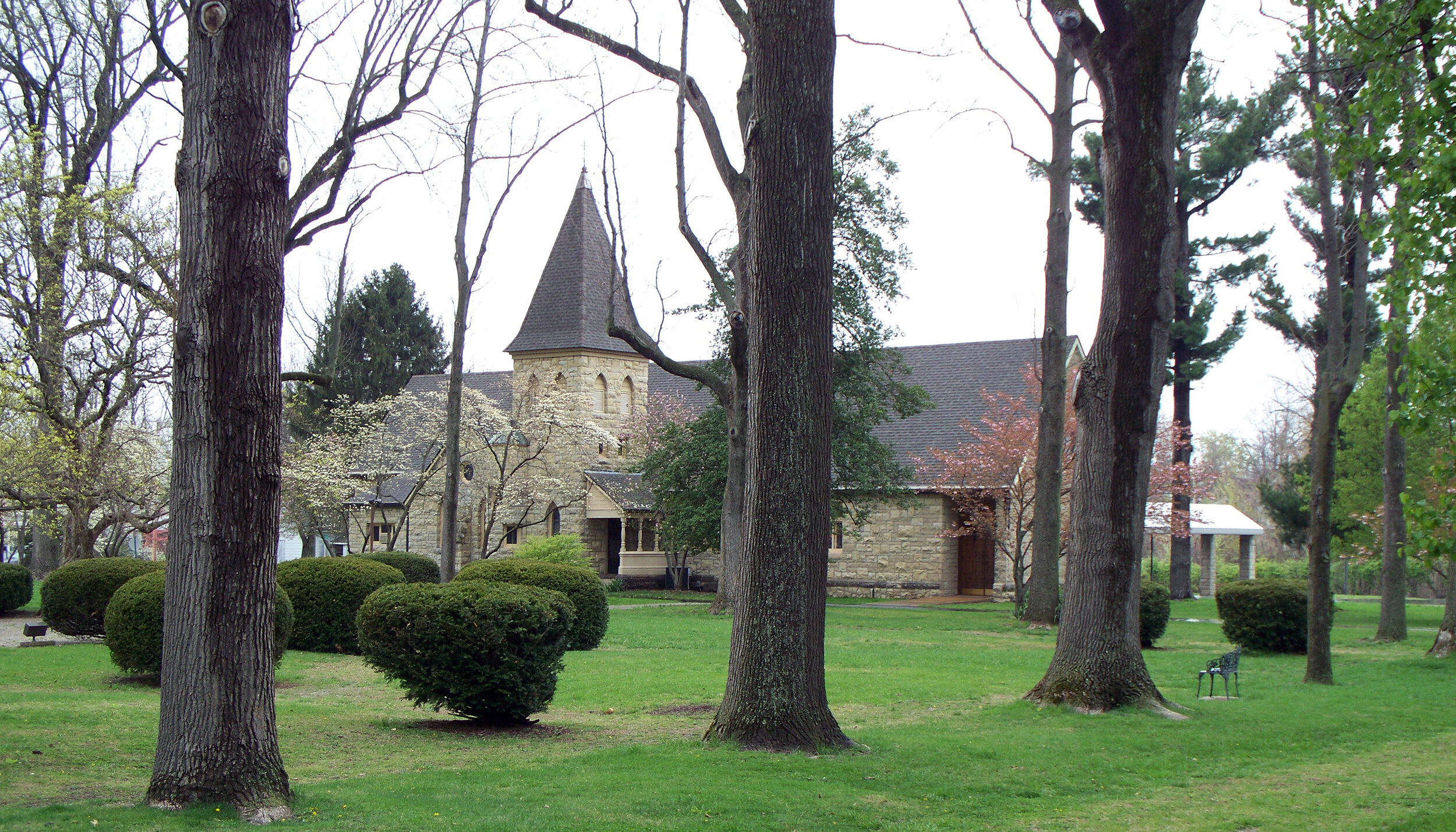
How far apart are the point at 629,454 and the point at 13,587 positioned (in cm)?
1817

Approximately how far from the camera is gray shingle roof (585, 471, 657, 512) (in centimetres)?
3341

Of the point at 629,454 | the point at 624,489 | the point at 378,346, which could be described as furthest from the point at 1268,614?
the point at 378,346

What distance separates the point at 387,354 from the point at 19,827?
153 ft

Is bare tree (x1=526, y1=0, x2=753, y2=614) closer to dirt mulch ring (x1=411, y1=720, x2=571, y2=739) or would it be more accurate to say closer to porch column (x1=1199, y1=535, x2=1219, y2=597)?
dirt mulch ring (x1=411, y1=720, x2=571, y2=739)

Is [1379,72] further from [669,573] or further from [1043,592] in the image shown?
[669,573]

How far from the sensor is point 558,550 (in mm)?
28703

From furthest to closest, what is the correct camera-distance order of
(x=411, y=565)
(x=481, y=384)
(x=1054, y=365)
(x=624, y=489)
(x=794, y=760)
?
(x=481, y=384), (x=624, y=489), (x=411, y=565), (x=1054, y=365), (x=794, y=760)

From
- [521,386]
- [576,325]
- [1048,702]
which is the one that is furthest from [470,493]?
[1048,702]

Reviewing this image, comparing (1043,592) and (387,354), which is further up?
(387,354)

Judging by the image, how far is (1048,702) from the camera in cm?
1016

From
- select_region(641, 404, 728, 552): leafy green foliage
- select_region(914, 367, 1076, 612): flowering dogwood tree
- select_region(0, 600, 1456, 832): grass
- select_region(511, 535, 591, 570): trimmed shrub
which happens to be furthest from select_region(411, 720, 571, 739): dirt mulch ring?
select_region(511, 535, 591, 570): trimmed shrub

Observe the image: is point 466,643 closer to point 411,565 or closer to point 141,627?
point 141,627

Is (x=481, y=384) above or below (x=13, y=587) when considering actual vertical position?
above

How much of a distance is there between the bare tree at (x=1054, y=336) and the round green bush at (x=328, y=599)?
12021 millimetres
